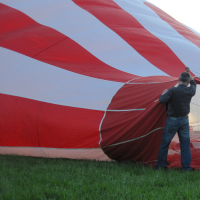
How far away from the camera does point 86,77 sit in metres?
4.17

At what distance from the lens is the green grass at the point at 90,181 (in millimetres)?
2648

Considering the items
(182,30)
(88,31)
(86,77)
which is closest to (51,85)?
(86,77)

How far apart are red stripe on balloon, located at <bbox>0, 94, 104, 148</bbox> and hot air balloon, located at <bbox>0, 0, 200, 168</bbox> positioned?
0.01m

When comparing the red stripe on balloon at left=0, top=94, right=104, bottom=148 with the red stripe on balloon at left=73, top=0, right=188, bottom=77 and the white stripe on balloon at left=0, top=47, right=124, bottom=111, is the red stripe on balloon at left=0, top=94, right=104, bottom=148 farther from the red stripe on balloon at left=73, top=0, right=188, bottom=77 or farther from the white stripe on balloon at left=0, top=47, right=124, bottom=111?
the red stripe on balloon at left=73, top=0, right=188, bottom=77

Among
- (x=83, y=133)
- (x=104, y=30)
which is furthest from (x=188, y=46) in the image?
(x=83, y=133)

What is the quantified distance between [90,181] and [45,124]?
1093 millimetres

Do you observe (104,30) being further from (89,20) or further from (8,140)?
(8,140)

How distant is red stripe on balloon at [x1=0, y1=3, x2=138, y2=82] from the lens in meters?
4.29

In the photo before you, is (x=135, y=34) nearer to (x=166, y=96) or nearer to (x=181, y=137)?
(x=166, y=96)


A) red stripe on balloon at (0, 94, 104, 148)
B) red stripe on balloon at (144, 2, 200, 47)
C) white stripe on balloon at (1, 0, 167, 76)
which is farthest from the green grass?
red stripe on balloon at (144, 2, 200, 47)

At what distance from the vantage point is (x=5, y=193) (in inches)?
106

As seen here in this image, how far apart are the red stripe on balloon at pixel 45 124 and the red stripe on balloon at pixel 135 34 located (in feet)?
4.87

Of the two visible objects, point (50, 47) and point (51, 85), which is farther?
point (50, 47)

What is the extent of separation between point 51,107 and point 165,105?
1.35 metres
